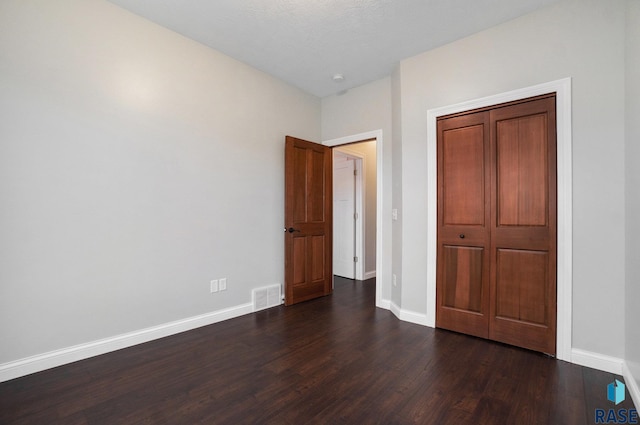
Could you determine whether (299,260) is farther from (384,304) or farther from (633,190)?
(633,190)

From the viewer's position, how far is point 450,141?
297 centimetres

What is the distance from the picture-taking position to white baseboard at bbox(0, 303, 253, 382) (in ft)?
6.86

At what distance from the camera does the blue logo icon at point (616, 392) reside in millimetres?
1838

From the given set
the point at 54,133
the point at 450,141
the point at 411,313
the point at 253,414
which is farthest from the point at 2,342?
the point at 450,141

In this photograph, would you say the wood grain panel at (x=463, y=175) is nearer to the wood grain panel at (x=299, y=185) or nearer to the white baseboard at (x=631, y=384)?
the white baseboard at (x=631, y=384)

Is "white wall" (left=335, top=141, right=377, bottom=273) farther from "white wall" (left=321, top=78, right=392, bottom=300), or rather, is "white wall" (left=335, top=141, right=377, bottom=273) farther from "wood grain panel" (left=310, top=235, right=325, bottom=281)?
"wood grain panel" (left=310, top=235, right=325, bottom=281)

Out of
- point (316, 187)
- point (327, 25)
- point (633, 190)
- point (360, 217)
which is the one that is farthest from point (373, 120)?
point (633, 190)

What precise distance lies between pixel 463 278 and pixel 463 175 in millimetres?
1014

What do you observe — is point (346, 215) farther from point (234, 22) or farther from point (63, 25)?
point (63, 25)

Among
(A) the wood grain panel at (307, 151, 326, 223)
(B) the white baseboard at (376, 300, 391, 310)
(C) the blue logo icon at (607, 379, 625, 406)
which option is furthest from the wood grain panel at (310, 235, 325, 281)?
(C) the blue logo icon at (607, 379, 625, 406)

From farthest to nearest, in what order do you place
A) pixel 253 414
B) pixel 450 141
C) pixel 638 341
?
pixel 450 141 < pixel 638 341 < pixel 253 414

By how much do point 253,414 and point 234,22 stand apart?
3109 millimetres

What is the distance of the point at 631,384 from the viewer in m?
1.91

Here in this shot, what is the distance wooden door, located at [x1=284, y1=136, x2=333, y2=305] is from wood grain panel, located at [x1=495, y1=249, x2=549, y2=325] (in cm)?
224
